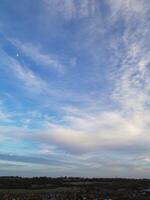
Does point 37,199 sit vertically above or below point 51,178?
below

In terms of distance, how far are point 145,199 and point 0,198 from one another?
3370 cm

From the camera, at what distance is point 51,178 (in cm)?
15700

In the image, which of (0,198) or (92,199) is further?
(92,199)

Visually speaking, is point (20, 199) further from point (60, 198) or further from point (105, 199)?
point (105, 199)

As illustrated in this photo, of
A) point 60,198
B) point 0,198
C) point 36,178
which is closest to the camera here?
point 0,198

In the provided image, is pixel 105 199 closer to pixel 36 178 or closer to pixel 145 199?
pixel 145 199

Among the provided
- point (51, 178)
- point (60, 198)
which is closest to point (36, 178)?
point (51, 178)

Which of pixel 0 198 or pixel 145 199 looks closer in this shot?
pixel 0 198

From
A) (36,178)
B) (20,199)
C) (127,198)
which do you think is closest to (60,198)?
(20,199)

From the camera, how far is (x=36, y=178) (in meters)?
155

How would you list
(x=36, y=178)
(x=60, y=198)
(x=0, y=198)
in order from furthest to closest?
(x=36, y=178)
(x=60, y=198)
(x=0, y=198)

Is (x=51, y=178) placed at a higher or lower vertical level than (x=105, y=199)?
higher

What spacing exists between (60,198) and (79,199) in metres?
4.47

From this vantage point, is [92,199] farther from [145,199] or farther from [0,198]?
[0,198]
